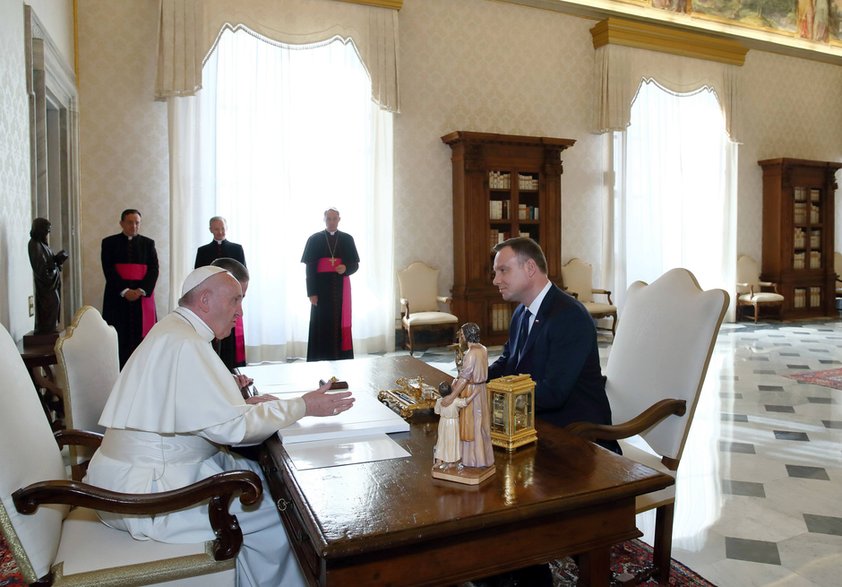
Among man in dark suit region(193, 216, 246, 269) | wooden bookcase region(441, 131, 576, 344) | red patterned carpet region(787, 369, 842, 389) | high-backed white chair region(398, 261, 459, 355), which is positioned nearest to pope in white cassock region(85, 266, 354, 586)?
man in dark suit region(193, 216, 246, 269)

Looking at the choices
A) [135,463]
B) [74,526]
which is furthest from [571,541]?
[74,526]

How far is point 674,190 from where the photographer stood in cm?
1177

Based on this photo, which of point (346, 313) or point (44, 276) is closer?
point (44, 276)

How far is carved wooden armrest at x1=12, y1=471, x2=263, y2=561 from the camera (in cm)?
187

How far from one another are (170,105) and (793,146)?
11632 mm

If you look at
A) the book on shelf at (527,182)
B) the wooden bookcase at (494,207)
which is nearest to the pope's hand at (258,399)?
the wooden bookcase at (494,207)

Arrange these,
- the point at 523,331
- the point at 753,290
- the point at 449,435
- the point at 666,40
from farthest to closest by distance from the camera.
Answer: the point at 753,290 → the point at 666,40 → the point at 523,331 → the point at 449,435

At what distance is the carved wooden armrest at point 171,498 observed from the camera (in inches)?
73.7

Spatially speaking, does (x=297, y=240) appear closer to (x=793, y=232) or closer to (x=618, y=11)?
(x=618, y=11)

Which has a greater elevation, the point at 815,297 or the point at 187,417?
the point at 187,417

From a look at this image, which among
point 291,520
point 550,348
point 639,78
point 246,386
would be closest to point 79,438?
point 246,386

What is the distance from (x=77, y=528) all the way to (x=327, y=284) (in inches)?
227

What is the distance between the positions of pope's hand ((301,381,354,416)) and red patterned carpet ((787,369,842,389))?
6.68m

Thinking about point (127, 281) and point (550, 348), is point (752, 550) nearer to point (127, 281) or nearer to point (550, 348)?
point (550, 348)
